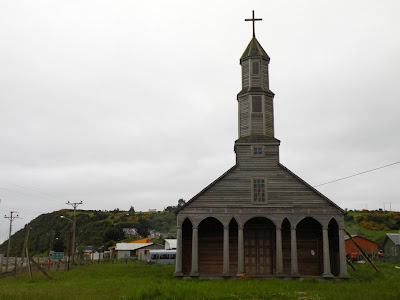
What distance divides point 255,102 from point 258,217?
850 cm

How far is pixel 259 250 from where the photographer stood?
30000 millimetres

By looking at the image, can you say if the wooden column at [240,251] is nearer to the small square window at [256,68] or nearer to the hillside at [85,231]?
the small square window at [256,68]

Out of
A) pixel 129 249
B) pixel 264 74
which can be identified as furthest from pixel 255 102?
pixel 129 249

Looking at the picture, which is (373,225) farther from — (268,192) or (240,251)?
(240,251)

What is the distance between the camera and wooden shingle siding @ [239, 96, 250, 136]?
1208 inches

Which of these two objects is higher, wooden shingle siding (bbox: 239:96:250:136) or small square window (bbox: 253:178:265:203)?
wooden shingle siding (bbox: 239:96:250:136)

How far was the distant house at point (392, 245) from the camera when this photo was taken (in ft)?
201

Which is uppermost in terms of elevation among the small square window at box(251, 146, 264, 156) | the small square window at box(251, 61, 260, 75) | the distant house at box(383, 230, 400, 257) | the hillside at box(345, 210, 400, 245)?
the small square window at box(251, 61, 260, 75)

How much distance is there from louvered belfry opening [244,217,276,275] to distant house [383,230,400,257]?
37.2 metres

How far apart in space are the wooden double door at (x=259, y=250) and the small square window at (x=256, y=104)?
8710 mm

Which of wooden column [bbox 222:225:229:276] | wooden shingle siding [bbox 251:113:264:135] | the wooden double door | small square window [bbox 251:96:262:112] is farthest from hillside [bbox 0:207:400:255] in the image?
wooden column [bbox 222:225:229:276]

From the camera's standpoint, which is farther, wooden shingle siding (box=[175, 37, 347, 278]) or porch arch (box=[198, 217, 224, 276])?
porch arch (box=[198, 217, 224, 276])

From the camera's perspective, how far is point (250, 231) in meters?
30.3

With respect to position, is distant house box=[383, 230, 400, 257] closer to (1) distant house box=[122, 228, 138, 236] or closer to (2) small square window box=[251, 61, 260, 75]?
(2) small square window box=[251, 61, 260, 75]
